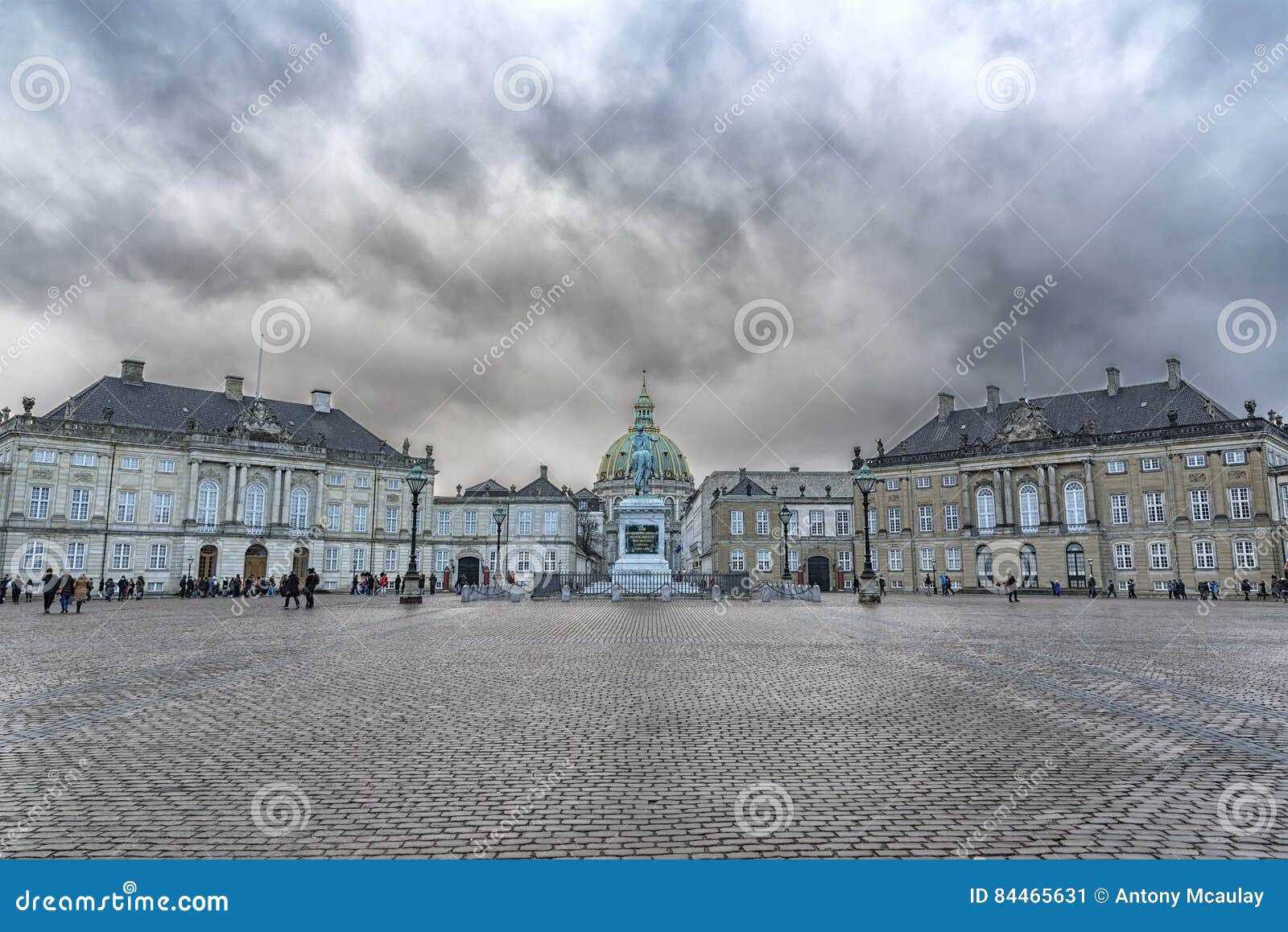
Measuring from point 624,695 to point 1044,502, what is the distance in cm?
6356

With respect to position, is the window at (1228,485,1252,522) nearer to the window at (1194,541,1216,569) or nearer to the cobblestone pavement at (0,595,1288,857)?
the window at (1194,541,1216,569)

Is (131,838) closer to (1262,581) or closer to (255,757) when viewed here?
(255,757)

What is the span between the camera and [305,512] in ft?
219

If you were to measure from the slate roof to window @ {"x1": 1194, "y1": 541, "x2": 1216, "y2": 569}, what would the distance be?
66422 mm

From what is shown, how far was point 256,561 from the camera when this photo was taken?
6322 centimetres

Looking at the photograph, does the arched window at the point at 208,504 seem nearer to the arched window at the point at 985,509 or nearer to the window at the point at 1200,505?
the arched window at the point at 985,509

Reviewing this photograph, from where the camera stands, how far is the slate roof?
59.4 metres

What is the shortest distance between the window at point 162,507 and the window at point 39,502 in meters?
6.48

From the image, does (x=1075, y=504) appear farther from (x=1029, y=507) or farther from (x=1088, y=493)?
Answer: (x=1029, y=507)

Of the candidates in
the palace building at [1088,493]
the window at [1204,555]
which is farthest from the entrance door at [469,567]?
the window at [1204,555]

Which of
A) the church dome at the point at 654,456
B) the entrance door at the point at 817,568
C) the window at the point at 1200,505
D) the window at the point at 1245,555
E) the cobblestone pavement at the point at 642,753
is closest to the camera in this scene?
the cobblestone pavement at the point at 642,753

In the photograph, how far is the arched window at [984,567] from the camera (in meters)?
64.6

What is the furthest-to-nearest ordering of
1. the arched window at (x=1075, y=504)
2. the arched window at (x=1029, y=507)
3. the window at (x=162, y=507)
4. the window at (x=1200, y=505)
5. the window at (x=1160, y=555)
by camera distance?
the arched window at (x=1029, y=507)
the arched window at (x=1075, y=504)
the window at (x=162, y=507)
the window at (x=1160, y=555)
the window at (x=1200, y=505)

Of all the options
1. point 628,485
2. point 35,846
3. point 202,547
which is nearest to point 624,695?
point 35,846
